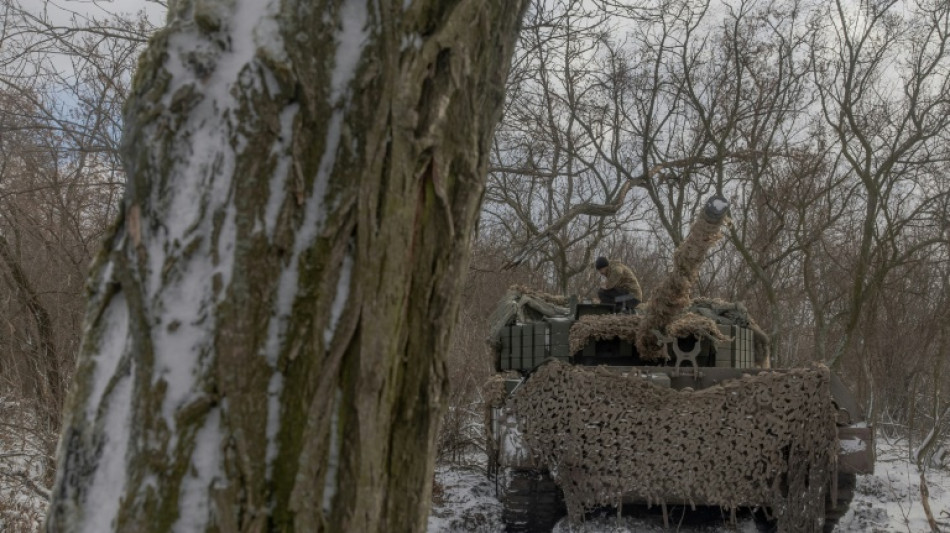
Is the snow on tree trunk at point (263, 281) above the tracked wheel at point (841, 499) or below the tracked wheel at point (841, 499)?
above

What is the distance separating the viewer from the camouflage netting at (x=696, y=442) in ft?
18.6

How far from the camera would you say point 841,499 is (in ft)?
18.9

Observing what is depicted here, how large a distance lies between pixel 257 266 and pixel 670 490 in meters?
4.91

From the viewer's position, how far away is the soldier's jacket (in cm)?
827

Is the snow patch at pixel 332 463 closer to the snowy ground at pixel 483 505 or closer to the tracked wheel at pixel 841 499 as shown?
the snowy ground at pixel 483 505

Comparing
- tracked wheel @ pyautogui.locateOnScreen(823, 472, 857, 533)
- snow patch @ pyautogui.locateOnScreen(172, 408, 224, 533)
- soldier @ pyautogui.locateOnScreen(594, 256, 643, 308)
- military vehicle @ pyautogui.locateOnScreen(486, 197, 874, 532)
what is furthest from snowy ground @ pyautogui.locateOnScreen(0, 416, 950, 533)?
snow patch @ pyautogui.locateOnScreen(172, 408, 224, 533)

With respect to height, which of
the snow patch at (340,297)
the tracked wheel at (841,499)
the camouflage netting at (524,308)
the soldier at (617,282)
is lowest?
the tracked wheel at (841,499)

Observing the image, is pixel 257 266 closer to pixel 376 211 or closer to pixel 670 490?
pixel 376 211

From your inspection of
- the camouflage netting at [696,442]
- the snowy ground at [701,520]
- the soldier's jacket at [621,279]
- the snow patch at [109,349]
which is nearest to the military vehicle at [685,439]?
the camouflage netting at [696,442]

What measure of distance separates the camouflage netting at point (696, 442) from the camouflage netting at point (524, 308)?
2.44 m

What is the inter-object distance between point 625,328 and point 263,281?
586 centimetres

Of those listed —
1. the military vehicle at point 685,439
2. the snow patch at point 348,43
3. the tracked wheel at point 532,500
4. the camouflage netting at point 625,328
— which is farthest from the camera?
the camouflage netting at point 625,328

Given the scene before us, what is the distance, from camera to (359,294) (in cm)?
147

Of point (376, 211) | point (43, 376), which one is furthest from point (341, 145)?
point (43, 376)
